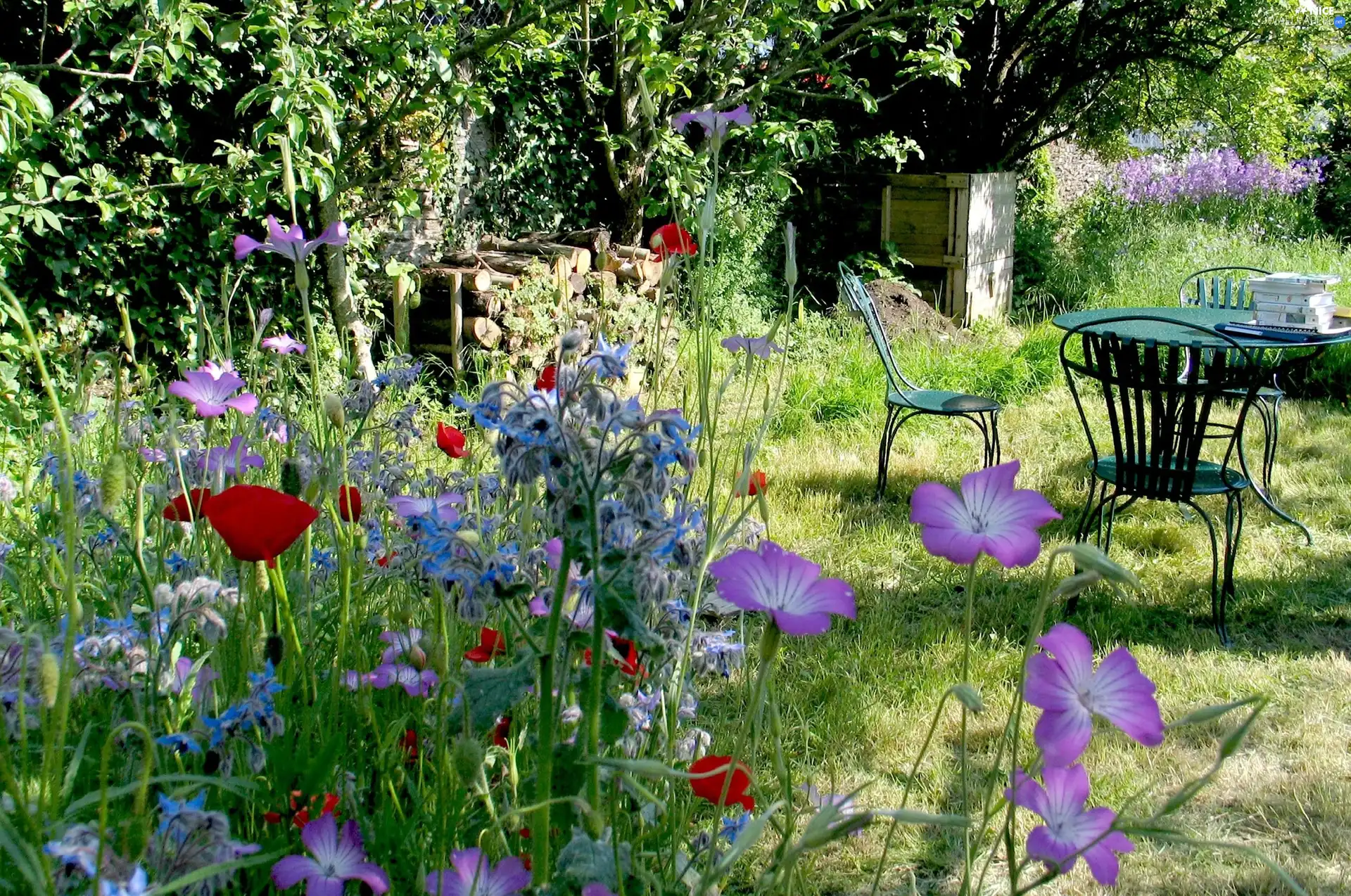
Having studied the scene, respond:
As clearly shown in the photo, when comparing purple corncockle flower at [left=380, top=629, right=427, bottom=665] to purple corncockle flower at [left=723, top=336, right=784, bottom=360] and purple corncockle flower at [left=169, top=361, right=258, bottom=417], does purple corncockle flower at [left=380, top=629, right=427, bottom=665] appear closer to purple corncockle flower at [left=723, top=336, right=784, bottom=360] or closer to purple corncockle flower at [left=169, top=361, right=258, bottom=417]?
purple corncockle flower at [left=169, top=361, right=258, bottom=417]

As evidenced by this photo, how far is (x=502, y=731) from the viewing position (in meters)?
1.21

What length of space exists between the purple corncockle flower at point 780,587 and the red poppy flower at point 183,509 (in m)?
0.70

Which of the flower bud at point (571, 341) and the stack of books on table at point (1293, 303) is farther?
the stack of books on table at point (1293, 303)

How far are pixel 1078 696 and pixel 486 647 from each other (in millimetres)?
679

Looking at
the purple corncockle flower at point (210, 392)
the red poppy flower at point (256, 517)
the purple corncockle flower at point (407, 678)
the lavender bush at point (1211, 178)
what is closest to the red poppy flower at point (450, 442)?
the purple corncockle flower at point (210, 392)

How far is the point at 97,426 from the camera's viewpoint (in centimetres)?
332

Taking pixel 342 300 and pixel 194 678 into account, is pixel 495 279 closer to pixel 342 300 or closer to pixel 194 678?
pixel 342 300

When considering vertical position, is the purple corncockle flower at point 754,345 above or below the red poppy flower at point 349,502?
above

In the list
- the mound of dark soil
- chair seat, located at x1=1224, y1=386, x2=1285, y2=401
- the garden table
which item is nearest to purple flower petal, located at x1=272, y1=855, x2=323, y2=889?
the garden table

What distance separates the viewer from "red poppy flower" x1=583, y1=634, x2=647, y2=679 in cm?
99

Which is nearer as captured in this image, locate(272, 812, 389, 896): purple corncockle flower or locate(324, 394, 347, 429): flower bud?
locate(272, 812, 389, 896): purple corncockle flower

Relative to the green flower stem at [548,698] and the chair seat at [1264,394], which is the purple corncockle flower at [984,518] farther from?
the chair seat at [1264,394]

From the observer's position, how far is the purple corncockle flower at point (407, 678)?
1.14m

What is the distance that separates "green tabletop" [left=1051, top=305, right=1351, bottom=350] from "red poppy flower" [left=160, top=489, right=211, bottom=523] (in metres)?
2.40
